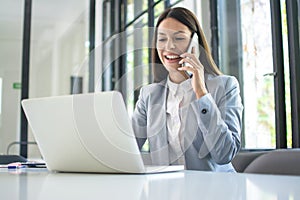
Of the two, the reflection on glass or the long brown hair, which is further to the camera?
the reflection on glass

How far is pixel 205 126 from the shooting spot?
4.87 feet

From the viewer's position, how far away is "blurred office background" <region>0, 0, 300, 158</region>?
9.06 ft

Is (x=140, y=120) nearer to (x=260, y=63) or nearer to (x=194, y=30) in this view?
(x=194, y=30)

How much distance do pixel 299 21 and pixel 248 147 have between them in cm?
106

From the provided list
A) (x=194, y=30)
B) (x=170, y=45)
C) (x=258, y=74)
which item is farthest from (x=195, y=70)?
(x=258, y=74)

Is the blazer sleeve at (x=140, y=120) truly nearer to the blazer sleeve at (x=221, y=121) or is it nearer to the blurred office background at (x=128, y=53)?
the blurred office background at (x=128, y=53)

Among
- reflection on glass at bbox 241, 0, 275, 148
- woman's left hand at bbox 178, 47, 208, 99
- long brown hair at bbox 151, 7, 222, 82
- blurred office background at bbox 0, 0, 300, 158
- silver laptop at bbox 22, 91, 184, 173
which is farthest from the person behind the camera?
reflection on glass at bbox 241, 0, 275, 148

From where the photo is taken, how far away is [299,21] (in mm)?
2746

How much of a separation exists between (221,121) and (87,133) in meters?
0.62

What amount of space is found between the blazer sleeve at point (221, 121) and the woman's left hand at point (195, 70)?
0.10 feet

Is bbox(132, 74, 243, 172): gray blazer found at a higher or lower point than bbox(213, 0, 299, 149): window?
lower

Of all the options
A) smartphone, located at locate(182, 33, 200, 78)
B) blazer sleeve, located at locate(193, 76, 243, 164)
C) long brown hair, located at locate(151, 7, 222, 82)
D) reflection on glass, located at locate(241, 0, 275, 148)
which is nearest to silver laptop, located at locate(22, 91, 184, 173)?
A: blazer sleeve, located at locate(193, 76, 243, 164)

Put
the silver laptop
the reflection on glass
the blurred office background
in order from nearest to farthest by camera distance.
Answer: the silver laptop
the blurred office background
the reflection on glass

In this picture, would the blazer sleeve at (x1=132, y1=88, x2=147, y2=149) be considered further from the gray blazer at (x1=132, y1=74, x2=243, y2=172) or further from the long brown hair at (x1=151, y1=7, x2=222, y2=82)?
the long brown hair at (x1=151, y1=7, x2=222, y2=82)
